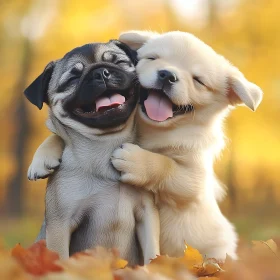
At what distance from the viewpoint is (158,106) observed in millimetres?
2947

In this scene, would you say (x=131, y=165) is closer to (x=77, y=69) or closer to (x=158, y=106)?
(x=158, y=106)

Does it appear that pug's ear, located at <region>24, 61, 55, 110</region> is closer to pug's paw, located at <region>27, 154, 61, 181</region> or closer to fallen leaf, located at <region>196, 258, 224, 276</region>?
pug's paw, located at <region>27, 154, 61, 181</region>

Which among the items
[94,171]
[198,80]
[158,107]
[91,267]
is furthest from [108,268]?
[198,80]

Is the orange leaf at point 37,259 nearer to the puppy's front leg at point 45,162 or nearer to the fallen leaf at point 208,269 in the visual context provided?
the puppy's front leg at point 45,162

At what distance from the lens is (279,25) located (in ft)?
30.3

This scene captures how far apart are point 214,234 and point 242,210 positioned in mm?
6594

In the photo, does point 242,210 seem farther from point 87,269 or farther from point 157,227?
point 87,269

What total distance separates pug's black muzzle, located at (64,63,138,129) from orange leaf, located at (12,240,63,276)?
74 centimetres

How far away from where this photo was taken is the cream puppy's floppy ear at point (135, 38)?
135 inches

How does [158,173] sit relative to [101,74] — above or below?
below

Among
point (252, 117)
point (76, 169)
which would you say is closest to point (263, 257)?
point (76, 169)

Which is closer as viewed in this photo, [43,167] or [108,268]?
[108,268]

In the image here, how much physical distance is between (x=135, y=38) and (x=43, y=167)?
1.08 metres

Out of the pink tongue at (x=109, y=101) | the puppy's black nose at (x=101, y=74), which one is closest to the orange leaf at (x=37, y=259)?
the pink tongue at (x=109, y=101)
